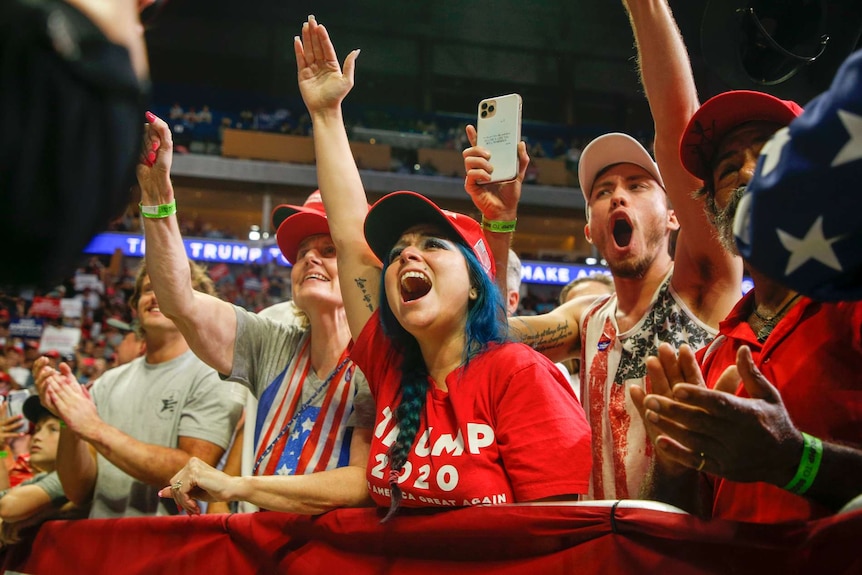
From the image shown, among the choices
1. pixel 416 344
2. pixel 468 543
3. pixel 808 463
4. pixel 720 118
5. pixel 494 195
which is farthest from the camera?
pixel 494 195

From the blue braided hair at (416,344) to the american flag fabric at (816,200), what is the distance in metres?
0.79

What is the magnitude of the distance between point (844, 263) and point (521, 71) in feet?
54.9

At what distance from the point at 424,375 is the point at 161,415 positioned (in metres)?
1.35

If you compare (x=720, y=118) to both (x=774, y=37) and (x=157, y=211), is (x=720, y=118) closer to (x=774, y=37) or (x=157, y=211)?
(x=774, y=37)

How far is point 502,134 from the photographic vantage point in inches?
67.9

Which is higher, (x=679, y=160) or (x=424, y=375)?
(x=679, y=160)

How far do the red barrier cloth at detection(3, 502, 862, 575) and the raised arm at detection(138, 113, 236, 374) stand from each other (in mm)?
482

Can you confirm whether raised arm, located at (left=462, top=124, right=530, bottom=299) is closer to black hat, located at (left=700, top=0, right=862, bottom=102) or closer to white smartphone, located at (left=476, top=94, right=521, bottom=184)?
white smartphone, located at (left=476, top=94, right=521, bottom=184)

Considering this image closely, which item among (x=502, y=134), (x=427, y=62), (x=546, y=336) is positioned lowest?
(x=546, y=336)

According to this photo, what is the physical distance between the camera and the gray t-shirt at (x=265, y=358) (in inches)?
76.2

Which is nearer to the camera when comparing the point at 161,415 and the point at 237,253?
the point at 161,415

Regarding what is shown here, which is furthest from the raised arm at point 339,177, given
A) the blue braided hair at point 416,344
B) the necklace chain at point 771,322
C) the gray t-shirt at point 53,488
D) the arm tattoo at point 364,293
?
A: the gray t-shirt at point 53,488

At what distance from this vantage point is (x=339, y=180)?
1760mm

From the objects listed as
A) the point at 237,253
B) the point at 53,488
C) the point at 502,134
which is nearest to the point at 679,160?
the point at 502,134
